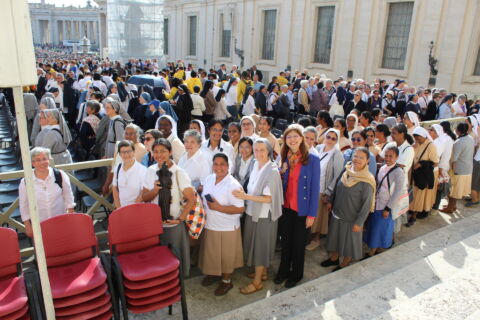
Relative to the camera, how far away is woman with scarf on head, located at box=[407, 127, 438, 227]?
5.64 metres

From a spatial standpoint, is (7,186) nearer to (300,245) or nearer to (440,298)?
(300,245)

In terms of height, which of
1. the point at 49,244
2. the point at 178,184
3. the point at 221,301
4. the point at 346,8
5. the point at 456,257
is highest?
the point at 346,8

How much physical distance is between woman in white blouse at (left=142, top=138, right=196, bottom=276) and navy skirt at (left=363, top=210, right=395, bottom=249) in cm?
246

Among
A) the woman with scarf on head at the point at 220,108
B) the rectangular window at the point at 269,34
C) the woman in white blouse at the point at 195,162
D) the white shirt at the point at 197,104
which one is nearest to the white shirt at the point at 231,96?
the woman with scarf on head at the point at 220,108

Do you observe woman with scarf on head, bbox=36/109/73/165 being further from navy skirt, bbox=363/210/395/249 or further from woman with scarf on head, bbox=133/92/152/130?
navy skirt, bbox=363/210/395/249

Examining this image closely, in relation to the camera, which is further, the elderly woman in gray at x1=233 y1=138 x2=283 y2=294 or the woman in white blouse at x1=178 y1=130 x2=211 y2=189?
the woman in white blouse at x1=178 y1=130 x2=211 y2=189

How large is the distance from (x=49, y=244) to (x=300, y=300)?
243cm

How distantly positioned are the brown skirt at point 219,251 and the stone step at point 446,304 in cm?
164

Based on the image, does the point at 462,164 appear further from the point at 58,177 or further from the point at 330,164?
the point at 58,177

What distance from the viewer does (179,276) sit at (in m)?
3.43

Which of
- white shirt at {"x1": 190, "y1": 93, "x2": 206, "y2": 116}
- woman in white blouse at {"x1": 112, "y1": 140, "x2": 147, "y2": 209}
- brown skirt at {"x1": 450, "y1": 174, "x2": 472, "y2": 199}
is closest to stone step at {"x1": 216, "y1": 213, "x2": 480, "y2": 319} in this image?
brown skirt at {"x1": 450, "y1": 174, "x2": 472, "y2": 199}

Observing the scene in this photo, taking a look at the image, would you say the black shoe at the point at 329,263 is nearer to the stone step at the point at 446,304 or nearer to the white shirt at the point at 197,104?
the stone step at the point at 446,304

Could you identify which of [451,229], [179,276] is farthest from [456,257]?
[179,276]

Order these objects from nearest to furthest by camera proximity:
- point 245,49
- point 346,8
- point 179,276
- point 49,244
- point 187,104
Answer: point 49,244 → point 179,276 → point 187,104 → point 346,8 → point 245,49
